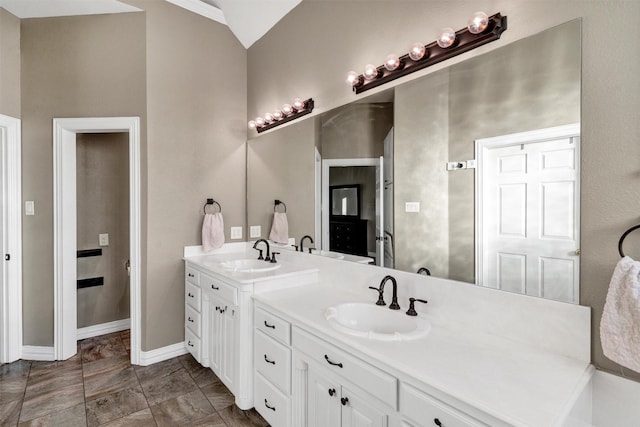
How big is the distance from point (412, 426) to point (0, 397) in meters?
2.80

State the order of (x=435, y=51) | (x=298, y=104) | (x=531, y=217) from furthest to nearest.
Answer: (x=298, y=104), (x=435, y=51), (x=531, y=217)

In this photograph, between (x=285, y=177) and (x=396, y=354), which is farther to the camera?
(x=285, y=177)

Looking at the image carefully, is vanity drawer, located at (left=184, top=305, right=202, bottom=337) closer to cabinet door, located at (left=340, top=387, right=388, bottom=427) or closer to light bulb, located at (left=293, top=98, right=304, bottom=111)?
cabinet door, located at (left=340, top=387, right=388, bottom=427)

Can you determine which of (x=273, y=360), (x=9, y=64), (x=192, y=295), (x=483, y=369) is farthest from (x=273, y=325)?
(x=9, y=64)

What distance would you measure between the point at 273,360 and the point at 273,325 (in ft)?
0.65

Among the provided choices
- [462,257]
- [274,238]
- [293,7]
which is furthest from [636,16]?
[274,238]

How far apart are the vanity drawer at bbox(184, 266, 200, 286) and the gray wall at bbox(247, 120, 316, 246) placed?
2.14 ft

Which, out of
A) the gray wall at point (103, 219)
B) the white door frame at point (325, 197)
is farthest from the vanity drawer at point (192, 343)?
the white door frame at point (325, 197)

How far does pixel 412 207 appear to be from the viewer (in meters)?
1.71

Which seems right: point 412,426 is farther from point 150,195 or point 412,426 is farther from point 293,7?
point 293,7

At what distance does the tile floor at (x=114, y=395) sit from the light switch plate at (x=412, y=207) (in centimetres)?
154

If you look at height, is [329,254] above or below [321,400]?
above

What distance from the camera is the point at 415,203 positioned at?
1696 mm

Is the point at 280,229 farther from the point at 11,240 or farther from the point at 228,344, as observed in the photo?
the point at 11,240
